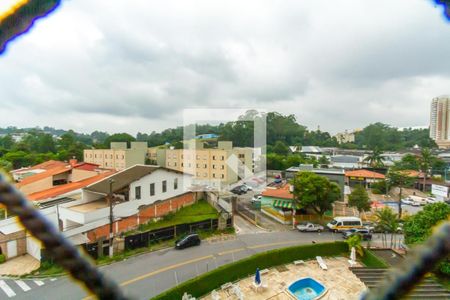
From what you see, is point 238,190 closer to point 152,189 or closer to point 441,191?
point 152,189

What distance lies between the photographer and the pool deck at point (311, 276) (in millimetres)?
7938

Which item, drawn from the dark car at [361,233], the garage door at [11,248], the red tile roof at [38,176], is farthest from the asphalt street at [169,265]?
the red tile roof at [38,176]

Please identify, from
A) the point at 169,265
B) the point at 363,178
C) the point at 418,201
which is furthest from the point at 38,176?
the point at 418,201

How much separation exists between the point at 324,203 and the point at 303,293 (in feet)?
21.9

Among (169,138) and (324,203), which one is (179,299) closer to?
(324,203)

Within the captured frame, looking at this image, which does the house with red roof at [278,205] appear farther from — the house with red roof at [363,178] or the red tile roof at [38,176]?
the red tile roof at [38,176]

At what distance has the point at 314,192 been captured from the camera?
45.1 feet

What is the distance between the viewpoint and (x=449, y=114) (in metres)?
57.2

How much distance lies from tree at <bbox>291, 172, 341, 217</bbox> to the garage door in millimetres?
12941

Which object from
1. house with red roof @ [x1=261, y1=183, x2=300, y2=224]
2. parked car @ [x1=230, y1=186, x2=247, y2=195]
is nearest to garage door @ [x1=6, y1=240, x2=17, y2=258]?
house with red roof @ [x1=261, y1=183, x2=300, y2=224]

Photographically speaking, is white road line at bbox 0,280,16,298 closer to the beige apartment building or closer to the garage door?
the garage door

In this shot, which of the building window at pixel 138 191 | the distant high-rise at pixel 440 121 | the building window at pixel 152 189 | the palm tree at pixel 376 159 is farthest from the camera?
the distant high-rise at pixel 440 121

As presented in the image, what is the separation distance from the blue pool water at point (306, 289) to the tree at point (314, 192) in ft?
17.8

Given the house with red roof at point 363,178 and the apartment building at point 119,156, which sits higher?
the apartment building at point 119,156
